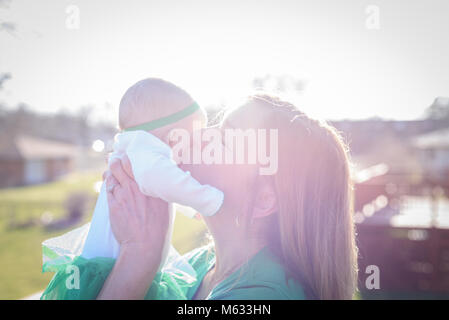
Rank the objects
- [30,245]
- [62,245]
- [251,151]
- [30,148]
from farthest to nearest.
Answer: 1. [30,148]
2. [30,245]
3. [62,245]
4. [251,151]

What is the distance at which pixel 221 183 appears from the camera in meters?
1.32

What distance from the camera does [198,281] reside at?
5.35 feet

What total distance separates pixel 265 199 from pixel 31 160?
3126 centimetres

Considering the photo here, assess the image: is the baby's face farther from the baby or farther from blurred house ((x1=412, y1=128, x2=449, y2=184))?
blurred house ((x1=412, y1=128, x2=449, y2=184))

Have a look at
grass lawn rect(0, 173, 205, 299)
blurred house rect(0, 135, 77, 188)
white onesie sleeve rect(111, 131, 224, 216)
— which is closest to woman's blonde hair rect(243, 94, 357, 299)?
white onesie sleeve rect(111, 131, 224, 216)

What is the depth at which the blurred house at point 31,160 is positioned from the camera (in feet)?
88.8

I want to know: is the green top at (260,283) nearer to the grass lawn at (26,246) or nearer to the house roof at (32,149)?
the grass lawn at (26,246)

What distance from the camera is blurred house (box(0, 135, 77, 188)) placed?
27.1m

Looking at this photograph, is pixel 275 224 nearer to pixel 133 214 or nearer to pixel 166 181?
pixel 166 181

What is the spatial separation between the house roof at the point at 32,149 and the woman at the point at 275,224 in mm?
27613

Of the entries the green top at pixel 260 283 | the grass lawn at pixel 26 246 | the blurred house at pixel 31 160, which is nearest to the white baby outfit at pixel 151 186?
the green top at pixel 260 283

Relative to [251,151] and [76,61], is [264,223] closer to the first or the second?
[251,151]
